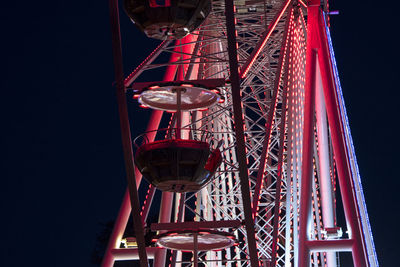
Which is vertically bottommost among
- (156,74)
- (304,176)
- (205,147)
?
(205,147)

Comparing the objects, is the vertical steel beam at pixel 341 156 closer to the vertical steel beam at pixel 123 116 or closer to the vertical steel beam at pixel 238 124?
the vertical steel beam at pixel 238 124

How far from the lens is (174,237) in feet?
67.7

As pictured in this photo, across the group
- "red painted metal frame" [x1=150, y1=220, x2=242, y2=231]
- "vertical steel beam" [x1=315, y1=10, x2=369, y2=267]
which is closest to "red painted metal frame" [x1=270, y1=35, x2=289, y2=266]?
"vertical steel beam" [x1=315, y1=10, x2=369, y2=267]

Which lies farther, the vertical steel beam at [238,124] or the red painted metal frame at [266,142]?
the red painted metal frame at [266,142]

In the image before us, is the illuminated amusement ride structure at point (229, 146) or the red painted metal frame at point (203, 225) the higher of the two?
the illuminated amusement ride structure at point (229, 146)

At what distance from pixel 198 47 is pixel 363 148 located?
39.4m

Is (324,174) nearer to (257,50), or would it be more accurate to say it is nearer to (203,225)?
(257,50)

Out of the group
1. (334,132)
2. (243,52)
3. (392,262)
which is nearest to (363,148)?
(392,262)

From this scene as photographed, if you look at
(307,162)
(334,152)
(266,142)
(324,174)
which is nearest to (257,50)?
(266,142)

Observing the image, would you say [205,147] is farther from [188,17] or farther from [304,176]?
[304,176]

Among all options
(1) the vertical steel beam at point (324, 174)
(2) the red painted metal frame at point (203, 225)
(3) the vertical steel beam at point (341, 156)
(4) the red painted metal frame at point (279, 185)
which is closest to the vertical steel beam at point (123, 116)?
(2) the red painted metal frame at point (203, 225)

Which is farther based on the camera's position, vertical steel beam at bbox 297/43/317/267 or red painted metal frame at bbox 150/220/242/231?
vertical steel beam at bbox 297/43/317/267

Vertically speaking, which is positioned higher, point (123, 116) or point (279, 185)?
point (279, 185)

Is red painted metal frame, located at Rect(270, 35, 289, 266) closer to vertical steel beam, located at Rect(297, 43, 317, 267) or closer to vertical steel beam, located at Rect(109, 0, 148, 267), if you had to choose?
vertical steel beam, located at Rect(297, 43, 317, 267)
